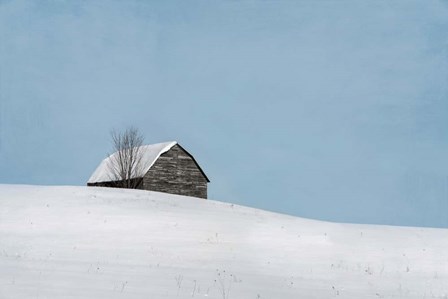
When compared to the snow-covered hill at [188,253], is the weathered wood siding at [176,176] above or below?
above

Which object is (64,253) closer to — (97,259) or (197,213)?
(97,259)

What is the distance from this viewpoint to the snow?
171 feet

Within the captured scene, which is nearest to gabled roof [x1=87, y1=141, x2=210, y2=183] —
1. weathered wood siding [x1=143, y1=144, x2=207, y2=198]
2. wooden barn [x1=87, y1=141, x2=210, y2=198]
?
wooden barn [x1=87, y1=141, x2=210, y2=198]

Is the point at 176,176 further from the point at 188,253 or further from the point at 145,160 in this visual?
the point at 188,253

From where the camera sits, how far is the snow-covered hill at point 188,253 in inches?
564

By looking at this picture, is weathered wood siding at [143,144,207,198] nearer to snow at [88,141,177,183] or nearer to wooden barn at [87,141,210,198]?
wooden barn at [87,141,210,198]

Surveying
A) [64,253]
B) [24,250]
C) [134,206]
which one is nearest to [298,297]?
[64,253]

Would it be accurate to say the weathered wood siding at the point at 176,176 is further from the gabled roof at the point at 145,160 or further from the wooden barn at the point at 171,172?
the gabled roof at the point at 145,160

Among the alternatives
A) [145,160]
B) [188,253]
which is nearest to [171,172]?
[145,160]

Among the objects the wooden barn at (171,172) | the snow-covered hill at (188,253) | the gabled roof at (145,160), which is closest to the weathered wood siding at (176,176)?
the wooden barn at (171,172)

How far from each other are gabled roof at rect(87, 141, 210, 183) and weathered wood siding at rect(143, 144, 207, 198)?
32 centimetres

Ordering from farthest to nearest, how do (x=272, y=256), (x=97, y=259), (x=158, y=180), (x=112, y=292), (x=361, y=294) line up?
(x=158, y=180), (x=272, y=256), (x=97, y=259), (x=361, y=294), (x=112, y=292)

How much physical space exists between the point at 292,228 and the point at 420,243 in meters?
5.38

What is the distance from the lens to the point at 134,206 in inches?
1147
